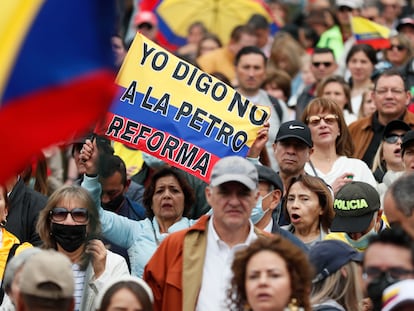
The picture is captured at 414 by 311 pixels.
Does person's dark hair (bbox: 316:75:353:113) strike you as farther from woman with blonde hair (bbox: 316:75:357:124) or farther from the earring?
the earring

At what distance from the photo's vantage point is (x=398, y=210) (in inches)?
358

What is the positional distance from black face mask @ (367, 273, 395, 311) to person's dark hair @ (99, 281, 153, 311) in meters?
1.31

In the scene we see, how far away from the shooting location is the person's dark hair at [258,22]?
1995cm

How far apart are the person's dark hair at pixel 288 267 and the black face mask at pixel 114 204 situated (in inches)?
150

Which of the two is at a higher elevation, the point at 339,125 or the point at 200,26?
the point at 200,26

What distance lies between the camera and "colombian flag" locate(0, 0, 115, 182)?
22.4 feet

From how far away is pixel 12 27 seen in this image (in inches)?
274

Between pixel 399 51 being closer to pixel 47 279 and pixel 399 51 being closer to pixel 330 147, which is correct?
pixel 330 147

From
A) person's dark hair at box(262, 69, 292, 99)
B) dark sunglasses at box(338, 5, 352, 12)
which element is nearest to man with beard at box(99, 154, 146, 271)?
person's dark hair at box(262, 69, 292, 99)

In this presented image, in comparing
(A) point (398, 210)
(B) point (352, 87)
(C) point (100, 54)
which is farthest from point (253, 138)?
(B) point (352, 87)

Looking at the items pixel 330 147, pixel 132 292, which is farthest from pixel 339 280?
pixel 330 147

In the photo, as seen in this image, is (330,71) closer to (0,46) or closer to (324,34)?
(324,34)

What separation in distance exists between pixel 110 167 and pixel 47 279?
13.2ft

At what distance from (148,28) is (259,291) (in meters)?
12.7
